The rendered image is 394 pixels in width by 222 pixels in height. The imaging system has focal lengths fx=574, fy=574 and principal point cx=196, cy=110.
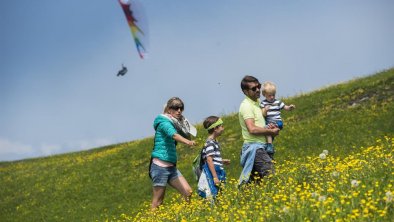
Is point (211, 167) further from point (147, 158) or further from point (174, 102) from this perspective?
point (147, 158)

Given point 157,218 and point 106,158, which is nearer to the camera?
point 157,218

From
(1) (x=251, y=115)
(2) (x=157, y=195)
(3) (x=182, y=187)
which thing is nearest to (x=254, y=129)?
(1) (x=251, y=115)

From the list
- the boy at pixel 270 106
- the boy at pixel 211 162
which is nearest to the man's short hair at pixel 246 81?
the boy at pixel 270 106

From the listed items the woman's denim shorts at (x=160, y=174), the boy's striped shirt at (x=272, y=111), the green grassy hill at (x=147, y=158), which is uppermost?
the boy's striped shirt at (x=272, y=111)

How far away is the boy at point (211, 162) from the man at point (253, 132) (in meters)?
0.57

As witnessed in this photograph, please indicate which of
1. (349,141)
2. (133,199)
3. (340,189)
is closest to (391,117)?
(349,141)

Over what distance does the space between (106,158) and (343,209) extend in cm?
2376

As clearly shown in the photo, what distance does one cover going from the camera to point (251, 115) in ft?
32.2

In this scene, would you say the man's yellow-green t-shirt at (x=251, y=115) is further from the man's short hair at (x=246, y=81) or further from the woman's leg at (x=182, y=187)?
the woman's leg at (x=182, y=187)

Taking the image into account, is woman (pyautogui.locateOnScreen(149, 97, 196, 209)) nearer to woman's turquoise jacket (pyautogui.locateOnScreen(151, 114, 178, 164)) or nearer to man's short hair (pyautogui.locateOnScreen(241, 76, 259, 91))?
woman's turquoise jacket (pyautogui.locateOnScreen(151, 114, 178, 164))

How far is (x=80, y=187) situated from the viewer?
24.6 meters

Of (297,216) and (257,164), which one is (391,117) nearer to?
(257,164)

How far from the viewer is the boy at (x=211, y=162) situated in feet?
33.9

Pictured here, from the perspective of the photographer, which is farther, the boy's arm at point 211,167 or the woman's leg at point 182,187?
the woman's leg at point 182,187
